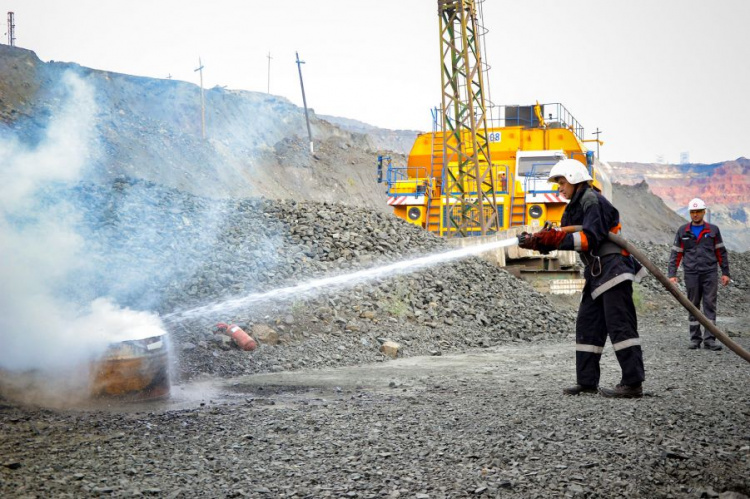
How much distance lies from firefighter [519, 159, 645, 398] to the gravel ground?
338 millimetres

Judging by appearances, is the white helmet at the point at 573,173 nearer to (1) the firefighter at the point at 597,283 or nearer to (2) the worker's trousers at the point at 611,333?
(1) the firefighter at the point at 597,283

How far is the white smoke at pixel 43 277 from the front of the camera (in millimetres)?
5934

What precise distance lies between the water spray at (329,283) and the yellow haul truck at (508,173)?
17.7 feet

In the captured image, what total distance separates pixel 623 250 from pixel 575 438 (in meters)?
2.22

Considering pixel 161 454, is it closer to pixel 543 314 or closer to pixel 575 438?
pixel 575 438

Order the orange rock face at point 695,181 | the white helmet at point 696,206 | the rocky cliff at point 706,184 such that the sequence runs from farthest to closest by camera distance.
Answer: the orange rock face at point 695,181 → the rocky cliff at point 706,184 → the white helmet at point 696,206

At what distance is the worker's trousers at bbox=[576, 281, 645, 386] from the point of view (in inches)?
222

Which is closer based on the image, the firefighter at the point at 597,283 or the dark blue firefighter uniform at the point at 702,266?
the firefighter at the point at 597,283

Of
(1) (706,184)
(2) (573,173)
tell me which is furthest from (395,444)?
(1) (706,184)

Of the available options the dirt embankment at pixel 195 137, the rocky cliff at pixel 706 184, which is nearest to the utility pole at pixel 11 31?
the dirt embankment at pixel 195 137

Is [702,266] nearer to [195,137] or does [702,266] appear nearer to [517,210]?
[517,210]

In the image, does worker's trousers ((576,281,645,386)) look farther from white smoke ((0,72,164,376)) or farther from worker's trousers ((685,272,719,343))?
worker's trousers ((685,272,719,343))

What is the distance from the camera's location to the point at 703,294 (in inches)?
373

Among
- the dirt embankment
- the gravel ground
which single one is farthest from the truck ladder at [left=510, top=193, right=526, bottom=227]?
the dirt embankment
